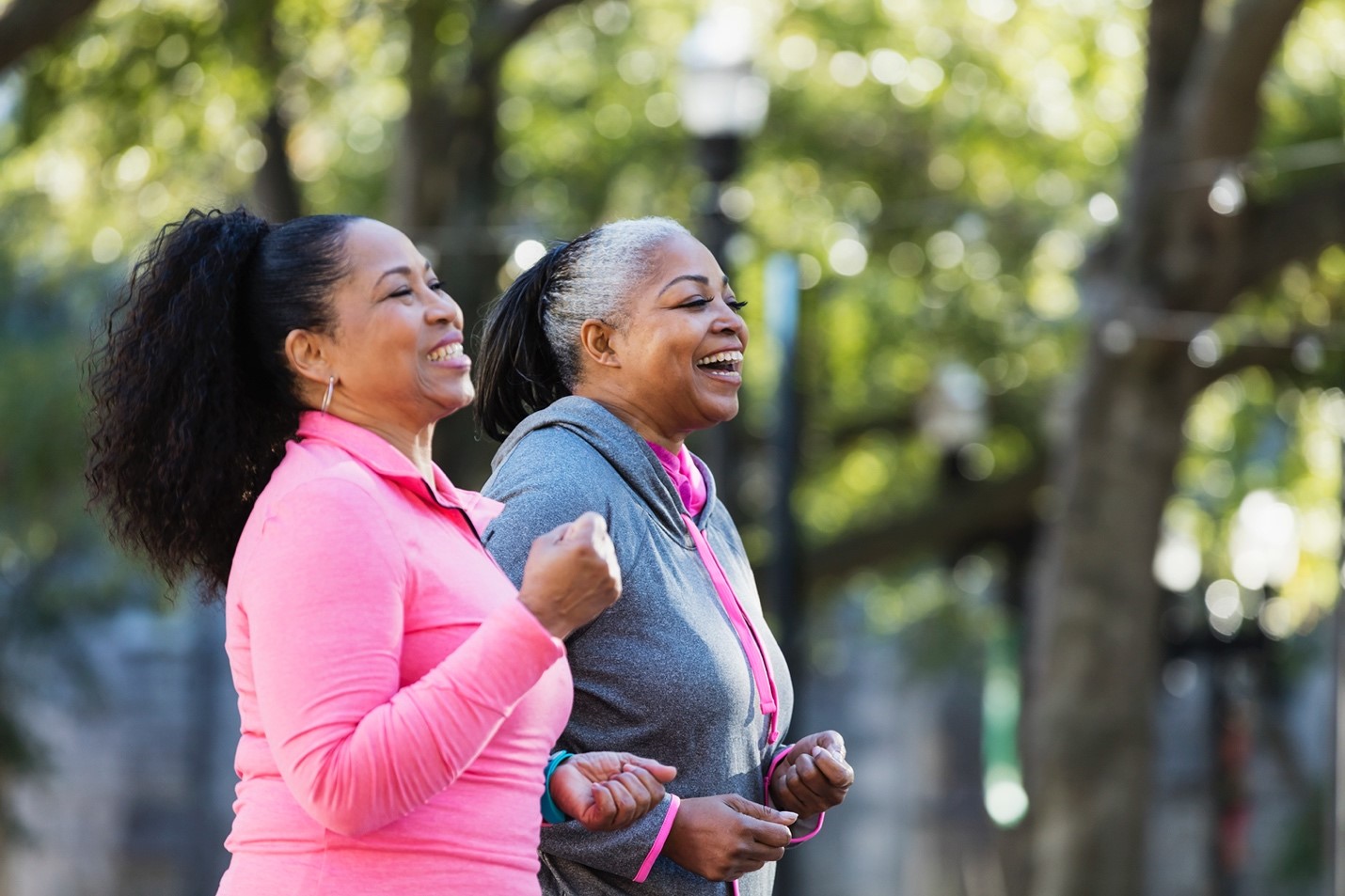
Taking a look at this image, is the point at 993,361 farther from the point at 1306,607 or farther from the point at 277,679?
the point at 277,679

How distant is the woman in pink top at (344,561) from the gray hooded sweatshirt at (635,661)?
176mm

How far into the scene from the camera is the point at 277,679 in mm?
2133

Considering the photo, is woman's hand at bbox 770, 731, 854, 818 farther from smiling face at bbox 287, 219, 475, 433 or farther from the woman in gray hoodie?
smiling face at bbox 287, 219, 475, 433

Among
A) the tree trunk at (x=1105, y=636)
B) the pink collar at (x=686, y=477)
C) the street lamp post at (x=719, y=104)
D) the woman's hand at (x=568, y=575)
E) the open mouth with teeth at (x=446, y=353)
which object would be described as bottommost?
the tree trunk at (x=1105, y=636)

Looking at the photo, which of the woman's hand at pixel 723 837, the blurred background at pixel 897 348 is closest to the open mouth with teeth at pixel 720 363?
the woman's hand at pixel 723 837

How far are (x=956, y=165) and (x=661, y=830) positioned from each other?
40.0ft

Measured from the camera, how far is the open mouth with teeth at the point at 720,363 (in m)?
2.95

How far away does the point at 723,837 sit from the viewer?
2.62 metres

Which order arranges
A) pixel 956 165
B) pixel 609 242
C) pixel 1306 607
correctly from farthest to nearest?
pixel 1306 607 → pixel 956 165 → pixel 609 242

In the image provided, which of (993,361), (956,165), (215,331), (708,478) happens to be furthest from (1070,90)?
(215,331)

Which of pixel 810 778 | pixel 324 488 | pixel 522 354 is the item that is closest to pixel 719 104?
pixel 522 354

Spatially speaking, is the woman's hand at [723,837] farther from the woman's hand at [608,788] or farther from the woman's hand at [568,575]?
the woman's hand at [568,575]

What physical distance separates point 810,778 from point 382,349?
3.11ft

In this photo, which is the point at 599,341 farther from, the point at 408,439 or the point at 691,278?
the point at 408,439
